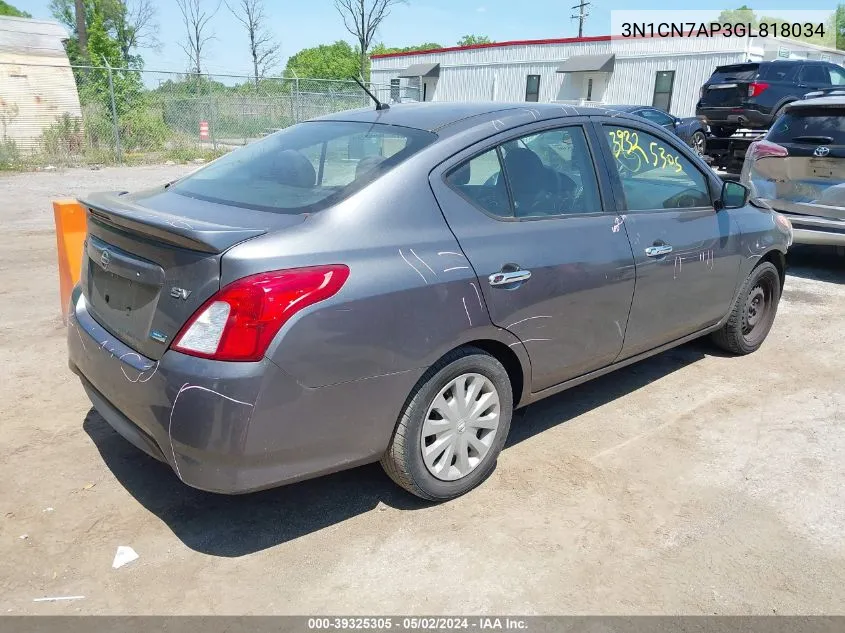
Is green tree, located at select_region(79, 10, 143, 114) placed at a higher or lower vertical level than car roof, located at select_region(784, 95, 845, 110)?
higher

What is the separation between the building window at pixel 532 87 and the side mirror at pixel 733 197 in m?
32.4

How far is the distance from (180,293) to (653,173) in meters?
2.85

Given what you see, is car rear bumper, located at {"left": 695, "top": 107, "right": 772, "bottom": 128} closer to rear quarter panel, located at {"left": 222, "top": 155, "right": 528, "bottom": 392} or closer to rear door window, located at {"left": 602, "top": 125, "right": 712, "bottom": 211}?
rear door window, located at {"left": 602, "top": 125, "right": 712, "bottom": 211}

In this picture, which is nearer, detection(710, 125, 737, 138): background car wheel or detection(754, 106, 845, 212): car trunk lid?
detection(754, 106, 845, 212): car trunk lid

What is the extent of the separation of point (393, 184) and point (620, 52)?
3248 cm

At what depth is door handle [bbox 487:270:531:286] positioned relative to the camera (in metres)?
3.04

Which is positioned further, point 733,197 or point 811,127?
point 811,127

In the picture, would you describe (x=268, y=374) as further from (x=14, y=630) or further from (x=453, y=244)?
(x=14, y=630)

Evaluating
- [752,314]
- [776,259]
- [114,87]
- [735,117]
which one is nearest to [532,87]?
[735,117]

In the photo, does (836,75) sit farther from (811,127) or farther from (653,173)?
(653,173)

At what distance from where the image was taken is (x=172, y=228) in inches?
101

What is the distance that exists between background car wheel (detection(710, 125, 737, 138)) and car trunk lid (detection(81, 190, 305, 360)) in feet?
52.0

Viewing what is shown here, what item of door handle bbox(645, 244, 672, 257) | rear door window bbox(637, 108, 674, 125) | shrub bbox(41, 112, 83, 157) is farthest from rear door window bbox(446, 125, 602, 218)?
shrub bbox(41, 112, 83, 157)

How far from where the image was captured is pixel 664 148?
166 inches
